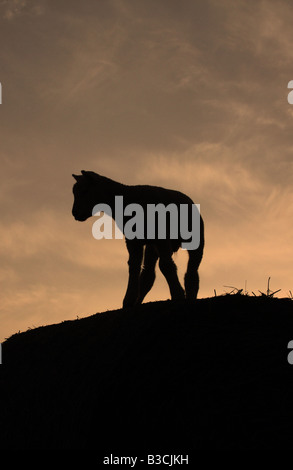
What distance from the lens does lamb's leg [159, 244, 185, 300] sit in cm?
921

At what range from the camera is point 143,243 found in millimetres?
9344

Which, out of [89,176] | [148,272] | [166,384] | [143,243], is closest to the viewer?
[166,384]

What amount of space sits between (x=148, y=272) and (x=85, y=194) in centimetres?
154

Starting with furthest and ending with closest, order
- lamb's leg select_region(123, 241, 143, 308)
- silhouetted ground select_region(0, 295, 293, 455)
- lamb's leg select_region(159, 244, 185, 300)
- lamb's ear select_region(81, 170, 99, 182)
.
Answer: lamb's ear select_region(81, 170, 99, 182) < lamb's leg select_region(123, 241, 143, 308) < lamb's leg select_region(159, 244, 185, 300) < silhouetted ground select_region(0, 295, 293, 455)

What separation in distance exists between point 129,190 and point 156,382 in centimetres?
408

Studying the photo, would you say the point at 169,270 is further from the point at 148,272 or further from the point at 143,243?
the point at 148,272

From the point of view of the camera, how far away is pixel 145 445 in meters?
5.63

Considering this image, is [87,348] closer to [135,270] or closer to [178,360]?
[178,360]

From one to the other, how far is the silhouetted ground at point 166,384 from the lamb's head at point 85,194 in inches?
88.5

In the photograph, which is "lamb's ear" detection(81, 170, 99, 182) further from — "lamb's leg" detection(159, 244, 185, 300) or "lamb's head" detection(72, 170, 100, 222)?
"lamb's leg" detection(159, 244, 185, 300)

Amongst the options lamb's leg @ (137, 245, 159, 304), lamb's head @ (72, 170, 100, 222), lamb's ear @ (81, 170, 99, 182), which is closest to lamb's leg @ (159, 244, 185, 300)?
lamb's leg @ (137, 245, 159, 304)

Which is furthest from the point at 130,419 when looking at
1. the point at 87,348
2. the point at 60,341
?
the point at 60,341

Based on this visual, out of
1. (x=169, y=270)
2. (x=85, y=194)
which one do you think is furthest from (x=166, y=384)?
(x=85, y=194)
